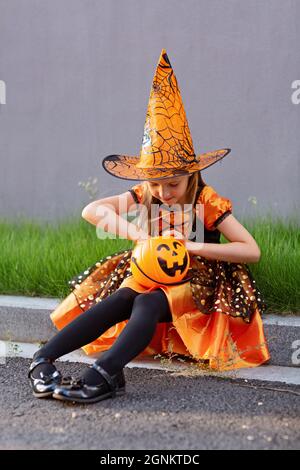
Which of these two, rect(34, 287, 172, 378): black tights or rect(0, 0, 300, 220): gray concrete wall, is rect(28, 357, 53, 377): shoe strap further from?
rect(0, 0, 300, 220): gray concrete wall

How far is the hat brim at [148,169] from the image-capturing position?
3.31 m

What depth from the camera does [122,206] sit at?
11.9 feet

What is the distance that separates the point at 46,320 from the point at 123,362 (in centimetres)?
101

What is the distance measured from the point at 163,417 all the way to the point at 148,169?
1.09 meters

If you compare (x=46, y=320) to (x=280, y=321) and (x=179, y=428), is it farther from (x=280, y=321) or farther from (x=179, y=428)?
(x=179, y=428)

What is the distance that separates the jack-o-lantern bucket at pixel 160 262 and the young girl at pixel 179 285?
0.20 feet

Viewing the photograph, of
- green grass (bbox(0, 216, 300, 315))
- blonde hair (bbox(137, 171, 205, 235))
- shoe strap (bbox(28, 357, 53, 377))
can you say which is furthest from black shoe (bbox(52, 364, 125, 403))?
green grass (bbox(0, 216, 300, 315))

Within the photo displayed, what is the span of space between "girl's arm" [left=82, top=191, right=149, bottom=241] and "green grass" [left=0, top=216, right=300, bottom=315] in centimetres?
57

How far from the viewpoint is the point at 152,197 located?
11.6 feet

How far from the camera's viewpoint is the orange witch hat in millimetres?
3338

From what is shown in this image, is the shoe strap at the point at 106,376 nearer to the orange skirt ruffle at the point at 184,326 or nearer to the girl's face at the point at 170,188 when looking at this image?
the orange skirt ruffle at the point at 184,326

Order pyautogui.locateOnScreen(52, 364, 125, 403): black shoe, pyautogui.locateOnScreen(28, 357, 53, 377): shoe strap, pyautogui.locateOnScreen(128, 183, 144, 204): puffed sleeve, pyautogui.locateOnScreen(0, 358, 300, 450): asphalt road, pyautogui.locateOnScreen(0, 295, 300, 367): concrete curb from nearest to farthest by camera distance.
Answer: pyautogui.locateOnScreen(0, 358, 300, 450): asphalt road < pyautogui.locateOnScreen(52, 364, 125, 403): black shoe < pyautogui.locateOnScreen(28, 357, 53, 377): shoe strap < pyautogui.locateOnScreen(128, 183, 144, 204): puffed sleeve < pyautogui.locateOnScreen(0, 295, 300, 367): concrete curb

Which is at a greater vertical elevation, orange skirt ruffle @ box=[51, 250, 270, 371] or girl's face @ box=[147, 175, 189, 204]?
girl's face @ box=[147, 175, 189, 204]

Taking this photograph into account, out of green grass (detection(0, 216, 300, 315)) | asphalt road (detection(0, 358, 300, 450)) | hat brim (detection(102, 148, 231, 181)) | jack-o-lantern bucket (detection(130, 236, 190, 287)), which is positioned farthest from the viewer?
green grass (detection(0, 216, 300, 315))
